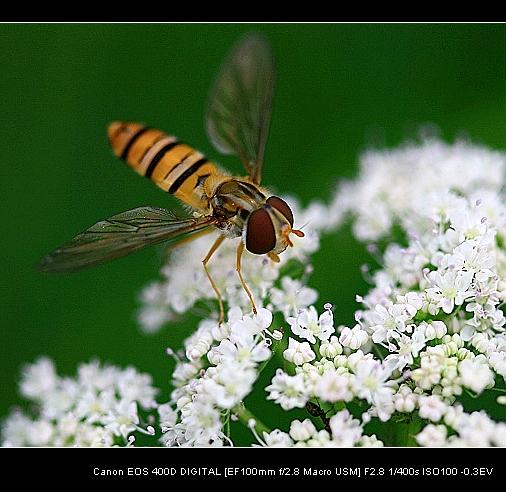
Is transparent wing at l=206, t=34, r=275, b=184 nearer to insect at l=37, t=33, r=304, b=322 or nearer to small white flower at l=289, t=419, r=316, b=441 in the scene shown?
insect at l=37, t=33, r=304, b=322

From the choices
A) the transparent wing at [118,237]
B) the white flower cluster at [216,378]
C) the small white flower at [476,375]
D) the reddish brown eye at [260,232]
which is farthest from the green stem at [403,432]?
A: the transparent wing at [118,237]

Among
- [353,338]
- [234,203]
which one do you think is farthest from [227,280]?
[353,338]

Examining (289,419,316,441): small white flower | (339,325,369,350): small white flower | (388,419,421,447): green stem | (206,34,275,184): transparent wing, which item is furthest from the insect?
(388,419,421,447): green stem

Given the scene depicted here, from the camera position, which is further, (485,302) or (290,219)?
(290,219)

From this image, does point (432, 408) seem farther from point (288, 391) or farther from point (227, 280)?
point (227, 280)
